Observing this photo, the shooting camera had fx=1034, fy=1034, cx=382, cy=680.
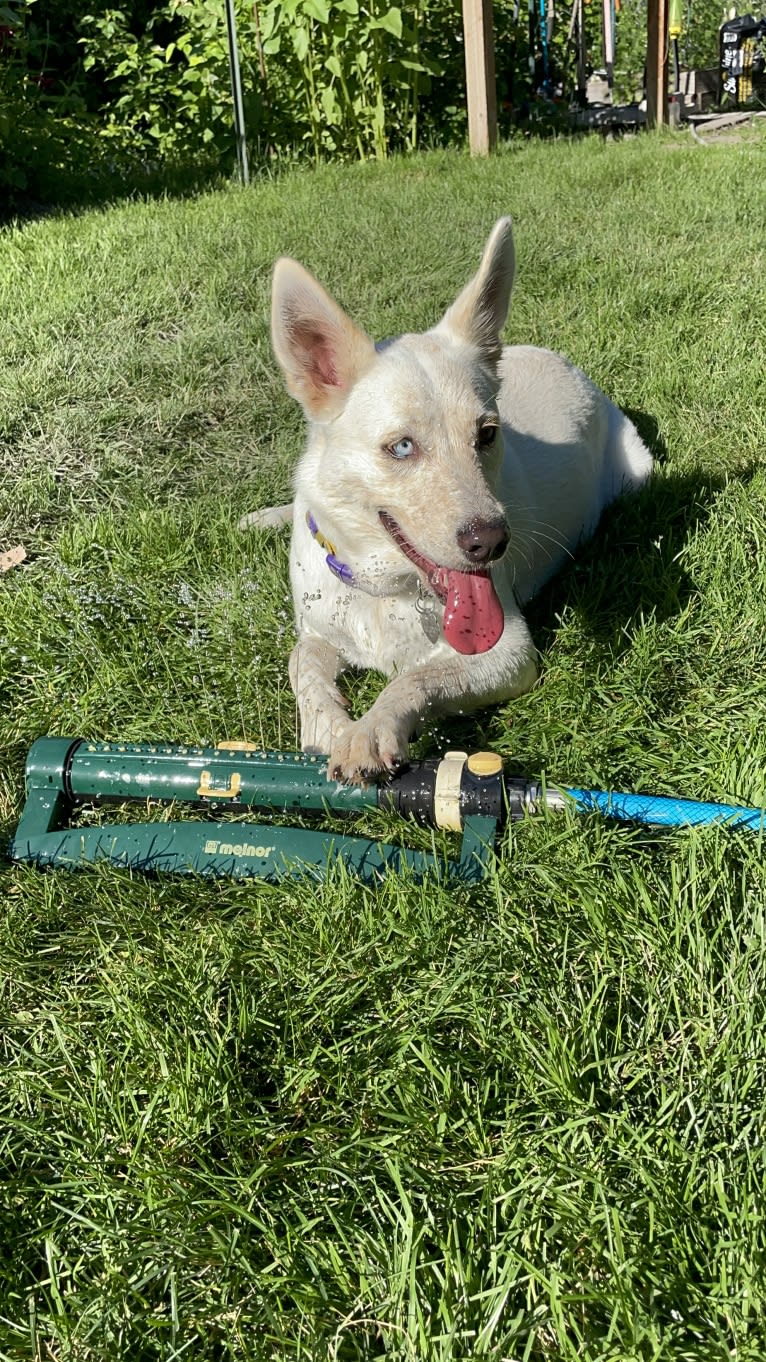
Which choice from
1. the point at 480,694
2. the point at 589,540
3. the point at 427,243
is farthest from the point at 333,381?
the point at 427,243

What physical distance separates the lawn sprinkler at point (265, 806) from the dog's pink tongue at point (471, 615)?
36 cm

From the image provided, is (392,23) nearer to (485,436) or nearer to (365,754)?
(485,436)

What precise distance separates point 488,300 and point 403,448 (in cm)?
59

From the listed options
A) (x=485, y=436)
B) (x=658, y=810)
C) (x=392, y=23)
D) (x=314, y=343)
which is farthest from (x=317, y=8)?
(x=658, y=810)

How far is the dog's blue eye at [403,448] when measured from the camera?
2.39 m

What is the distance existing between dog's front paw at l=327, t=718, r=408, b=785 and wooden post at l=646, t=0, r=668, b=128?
8984 millimetres

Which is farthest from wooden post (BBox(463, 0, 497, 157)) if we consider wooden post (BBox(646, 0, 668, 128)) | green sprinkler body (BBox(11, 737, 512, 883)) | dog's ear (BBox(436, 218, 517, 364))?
green sprinkler body (BBox(11, 737, 512, 883))

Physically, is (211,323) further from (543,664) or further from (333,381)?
(543,664)

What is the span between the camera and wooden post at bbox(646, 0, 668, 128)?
9070 millimetres

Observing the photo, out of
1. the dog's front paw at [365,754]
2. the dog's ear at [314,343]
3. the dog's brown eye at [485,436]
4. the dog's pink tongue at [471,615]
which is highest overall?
the dog's ear at [314,343]

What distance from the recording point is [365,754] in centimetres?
211

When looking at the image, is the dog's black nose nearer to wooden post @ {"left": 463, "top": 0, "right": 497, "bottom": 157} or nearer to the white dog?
the white dog

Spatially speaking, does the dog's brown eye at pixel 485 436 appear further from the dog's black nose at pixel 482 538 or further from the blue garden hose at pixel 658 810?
the blue garden hose at pixel 658 810

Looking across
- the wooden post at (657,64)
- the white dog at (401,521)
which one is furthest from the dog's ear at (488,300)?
the wooden post at (657,64)
